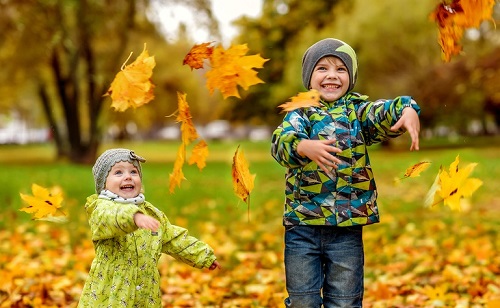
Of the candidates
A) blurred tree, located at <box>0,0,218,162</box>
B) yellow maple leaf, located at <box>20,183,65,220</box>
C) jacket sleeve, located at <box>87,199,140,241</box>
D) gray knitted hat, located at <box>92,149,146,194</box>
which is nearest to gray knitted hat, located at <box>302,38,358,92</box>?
gray knitted hat, located at <box>92,149,146,194</box>

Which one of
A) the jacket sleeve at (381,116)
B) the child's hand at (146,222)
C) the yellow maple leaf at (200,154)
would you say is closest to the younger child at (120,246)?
the child's hand at (146,222)

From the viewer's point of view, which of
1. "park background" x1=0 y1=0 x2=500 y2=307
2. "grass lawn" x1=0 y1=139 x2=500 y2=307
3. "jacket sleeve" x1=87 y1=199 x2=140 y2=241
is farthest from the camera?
"park background" x1=0 y1=0 x2=500 y2=307

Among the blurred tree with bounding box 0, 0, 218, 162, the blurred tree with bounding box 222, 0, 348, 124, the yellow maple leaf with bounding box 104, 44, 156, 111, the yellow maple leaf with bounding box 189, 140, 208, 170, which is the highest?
the blurred tree with bounding box 222, 0, 348, 124

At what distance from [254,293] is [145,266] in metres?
1.94

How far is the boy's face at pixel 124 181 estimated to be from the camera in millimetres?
3252

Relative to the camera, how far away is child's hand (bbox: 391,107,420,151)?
10.1ft

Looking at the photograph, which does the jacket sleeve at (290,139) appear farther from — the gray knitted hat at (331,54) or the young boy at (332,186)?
the gray knitted hat at (331,54)

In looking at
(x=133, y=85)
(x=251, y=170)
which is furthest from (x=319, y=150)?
(x=251, y=170)

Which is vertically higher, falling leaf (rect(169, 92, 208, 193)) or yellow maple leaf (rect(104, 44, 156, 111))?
yellow maple leaf (rect(104, 44, 156, 111))

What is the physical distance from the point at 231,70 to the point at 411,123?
861 millimetres

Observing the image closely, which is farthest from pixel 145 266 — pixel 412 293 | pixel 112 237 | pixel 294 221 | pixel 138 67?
pixel 412 293

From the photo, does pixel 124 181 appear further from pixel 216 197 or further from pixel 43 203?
pixel 216 197

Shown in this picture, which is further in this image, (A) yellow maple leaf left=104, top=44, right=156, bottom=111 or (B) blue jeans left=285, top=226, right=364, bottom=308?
(A) yellow maple leaf left=104, top=44, right=156, bottom=111

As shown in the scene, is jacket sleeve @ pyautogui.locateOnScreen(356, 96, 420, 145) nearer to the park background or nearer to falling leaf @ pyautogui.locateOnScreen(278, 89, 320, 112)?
falling leaf @ pyautogui.locateOnScreen(278, 89, 320, 112)
